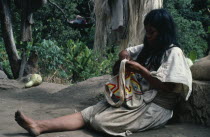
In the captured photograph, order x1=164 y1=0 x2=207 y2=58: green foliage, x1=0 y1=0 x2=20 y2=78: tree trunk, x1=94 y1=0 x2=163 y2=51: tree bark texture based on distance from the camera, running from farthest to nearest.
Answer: x1=164 y1=0 x2=207 y2=58: green foliage
x1=94 y1=0 x2=163 y2=51: tree bark texture
x1=0 y1=0 x2=20 y2=78: tree trunk

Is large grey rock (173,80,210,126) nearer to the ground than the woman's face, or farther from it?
nearer to the ground

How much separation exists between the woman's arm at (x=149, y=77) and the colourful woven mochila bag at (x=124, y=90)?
0.08 metres

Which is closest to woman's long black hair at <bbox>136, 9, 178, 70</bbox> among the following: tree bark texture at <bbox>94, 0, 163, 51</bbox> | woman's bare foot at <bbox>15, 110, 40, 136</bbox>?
woman's bare foot at <bbox>15, 110, 40, 136</bbox>

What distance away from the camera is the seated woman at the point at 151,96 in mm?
2842

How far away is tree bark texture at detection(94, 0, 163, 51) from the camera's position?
290 inches

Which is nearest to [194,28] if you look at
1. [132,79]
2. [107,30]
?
[107,30]

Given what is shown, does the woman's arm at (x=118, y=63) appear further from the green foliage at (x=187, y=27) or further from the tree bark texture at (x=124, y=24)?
the green foliage at (x=187, y=27)

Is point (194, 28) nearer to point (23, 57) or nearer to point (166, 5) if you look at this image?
point (166, 5)

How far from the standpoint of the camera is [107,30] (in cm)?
829

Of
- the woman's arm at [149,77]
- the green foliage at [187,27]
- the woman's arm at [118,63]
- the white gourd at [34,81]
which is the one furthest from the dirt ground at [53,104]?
the green foliage at [187,27]

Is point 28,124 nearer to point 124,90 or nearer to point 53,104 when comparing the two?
point 124,90

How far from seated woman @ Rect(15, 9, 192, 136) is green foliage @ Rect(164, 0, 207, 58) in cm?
730

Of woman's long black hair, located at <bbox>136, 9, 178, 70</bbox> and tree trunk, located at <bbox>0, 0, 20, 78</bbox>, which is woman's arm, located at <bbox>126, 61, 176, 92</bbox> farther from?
tree trunk, located at <bbox>0, 0, 20, 78</bbox>

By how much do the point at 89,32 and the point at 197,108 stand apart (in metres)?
11.4
